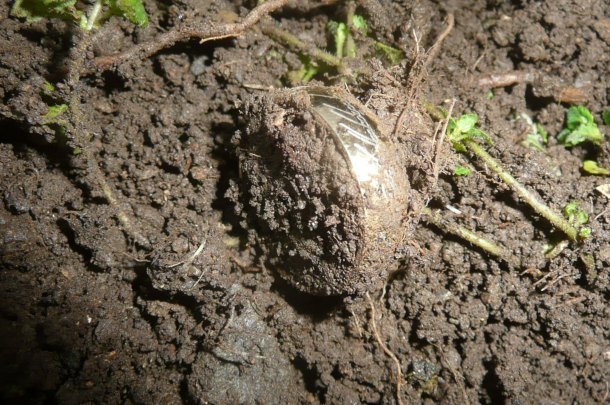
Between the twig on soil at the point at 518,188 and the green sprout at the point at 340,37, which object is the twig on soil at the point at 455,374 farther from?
the green sprout at the point at 340,37

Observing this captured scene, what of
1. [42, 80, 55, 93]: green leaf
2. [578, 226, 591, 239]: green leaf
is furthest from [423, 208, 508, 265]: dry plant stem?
[42, 80, 55, 93]: green leaf

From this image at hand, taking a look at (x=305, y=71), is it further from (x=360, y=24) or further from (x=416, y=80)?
(x=416, y=80)

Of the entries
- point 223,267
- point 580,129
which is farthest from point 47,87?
point 580,129

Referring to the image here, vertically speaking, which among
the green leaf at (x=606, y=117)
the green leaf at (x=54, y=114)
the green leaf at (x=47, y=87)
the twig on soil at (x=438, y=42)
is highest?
the twig on soil at (x=438, y=42)

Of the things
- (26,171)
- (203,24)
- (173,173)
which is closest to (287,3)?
(203,24)

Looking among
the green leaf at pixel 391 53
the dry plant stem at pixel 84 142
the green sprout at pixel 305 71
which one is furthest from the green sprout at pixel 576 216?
the dry plant stem at pixel 84 142

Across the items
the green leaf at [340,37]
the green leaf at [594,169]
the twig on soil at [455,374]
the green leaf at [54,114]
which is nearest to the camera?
the green leaf at [54,114]
